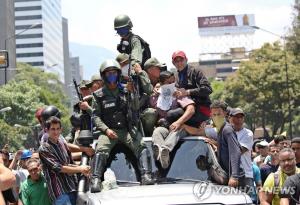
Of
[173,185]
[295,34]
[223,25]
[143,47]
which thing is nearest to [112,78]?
[173,185]

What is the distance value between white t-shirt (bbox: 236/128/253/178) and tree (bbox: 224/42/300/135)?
50223 millimetres

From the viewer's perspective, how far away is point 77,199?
733cm

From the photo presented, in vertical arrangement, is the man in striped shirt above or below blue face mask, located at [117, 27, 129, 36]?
below

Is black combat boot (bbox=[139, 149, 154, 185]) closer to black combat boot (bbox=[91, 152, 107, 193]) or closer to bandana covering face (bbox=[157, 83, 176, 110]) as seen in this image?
black combat boot (bbox=[91, 152, 107, 193])

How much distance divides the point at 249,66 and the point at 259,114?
480cm

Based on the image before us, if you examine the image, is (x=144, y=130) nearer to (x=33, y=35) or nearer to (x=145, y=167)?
(x=145, y=167)

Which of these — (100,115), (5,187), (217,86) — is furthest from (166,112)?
(217,86)

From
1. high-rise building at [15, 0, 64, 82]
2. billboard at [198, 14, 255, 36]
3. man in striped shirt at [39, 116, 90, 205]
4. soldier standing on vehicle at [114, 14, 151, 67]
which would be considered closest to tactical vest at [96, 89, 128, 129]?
man in striped shirt at [39, 116, 90, 205]

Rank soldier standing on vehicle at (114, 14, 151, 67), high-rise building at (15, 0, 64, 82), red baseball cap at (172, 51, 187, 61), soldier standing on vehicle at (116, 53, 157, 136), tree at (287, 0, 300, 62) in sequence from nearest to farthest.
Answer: soldier standing on vehicle at (116, 53, 157, 136) → red baseball cap at (172, 51, 187, 61) → soldier standing on vehicle at (114, 14, 151, 67) → tree at (287, 0, 300, 62) → high-rise building at (15, 0, 64, 82)

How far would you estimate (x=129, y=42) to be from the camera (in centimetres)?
959

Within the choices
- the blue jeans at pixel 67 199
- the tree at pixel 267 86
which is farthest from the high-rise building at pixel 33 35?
the blue jeans at pixel 67 199

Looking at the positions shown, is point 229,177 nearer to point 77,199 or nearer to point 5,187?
point 77,199

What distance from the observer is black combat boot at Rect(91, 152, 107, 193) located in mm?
7093

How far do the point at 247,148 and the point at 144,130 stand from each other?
1.44 metres
